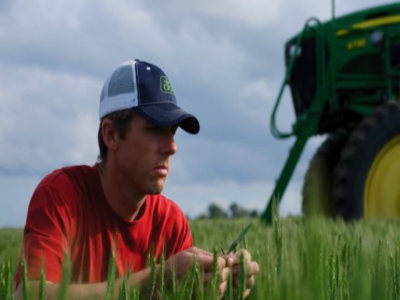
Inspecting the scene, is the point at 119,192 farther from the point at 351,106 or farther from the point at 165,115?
the point at 351,106

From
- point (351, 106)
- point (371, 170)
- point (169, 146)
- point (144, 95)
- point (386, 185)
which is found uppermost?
point (351, 106)

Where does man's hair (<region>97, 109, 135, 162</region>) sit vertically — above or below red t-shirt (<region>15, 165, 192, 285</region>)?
above

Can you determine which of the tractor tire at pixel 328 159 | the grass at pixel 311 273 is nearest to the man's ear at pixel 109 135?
the grass at pixel 311 273

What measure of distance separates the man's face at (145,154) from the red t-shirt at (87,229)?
0.12 m

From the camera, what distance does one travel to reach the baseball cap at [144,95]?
79.0 inches

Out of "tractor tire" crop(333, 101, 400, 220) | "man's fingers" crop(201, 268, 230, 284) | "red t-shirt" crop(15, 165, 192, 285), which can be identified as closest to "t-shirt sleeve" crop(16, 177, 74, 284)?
"red t-shirt" crop(15, 165, 192, 285)

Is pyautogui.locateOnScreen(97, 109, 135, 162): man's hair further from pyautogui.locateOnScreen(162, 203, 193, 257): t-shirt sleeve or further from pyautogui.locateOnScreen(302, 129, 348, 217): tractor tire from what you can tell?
pyautogui.locateOnScreen(302, 129, 348, 217): tractor tire

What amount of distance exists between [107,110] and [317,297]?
4.71 feet

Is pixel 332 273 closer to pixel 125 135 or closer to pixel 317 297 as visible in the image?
pixel 317 297

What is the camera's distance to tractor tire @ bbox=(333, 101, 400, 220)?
245 inches

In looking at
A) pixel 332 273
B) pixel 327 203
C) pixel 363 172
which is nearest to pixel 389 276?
pixel 332 273

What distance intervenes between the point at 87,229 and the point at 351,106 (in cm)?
519

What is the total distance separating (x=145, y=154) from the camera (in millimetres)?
1938

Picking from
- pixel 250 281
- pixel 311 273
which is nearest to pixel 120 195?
pixel 250 281
